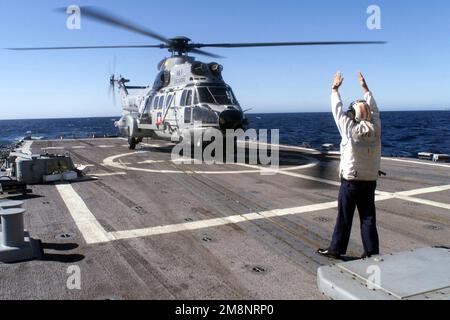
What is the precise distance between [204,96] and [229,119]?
1671 mm

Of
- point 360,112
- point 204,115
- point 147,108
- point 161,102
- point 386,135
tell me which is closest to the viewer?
point 360,112

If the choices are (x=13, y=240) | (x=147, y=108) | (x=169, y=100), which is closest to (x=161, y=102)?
(x=169, y=100)

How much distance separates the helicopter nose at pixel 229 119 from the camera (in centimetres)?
1419

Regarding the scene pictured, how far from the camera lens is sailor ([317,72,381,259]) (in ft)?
15.6

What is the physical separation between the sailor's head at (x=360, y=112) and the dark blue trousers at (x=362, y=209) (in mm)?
795

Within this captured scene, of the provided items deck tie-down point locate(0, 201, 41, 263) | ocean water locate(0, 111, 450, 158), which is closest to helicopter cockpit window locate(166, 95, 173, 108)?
ocean water locate(0, 111, 450, 158)

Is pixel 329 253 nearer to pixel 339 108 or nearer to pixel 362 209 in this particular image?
pixel 362 209

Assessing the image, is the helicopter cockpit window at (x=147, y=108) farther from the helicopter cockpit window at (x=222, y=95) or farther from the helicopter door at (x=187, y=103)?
the helicopter cockpit window at (x=222, y=95)

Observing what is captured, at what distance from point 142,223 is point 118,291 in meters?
2.66

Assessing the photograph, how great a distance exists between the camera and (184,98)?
51.5 ft

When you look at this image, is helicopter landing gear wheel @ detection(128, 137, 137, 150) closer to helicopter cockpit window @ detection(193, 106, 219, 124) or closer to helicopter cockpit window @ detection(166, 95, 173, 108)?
helicopter cockpit window @ detection(166, 95, 173, 108)

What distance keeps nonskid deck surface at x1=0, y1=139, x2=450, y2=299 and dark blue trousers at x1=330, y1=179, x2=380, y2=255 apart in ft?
1.74

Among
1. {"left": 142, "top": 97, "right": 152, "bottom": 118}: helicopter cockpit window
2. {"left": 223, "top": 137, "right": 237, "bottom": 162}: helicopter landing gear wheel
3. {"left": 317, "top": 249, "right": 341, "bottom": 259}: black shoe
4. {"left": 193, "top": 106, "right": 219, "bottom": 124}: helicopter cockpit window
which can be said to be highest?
{"left": 142, "top": 97, "right": 152, "bottom": 118}: helicopter cockpit window

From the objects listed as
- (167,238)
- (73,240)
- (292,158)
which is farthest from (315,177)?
(73,240)
